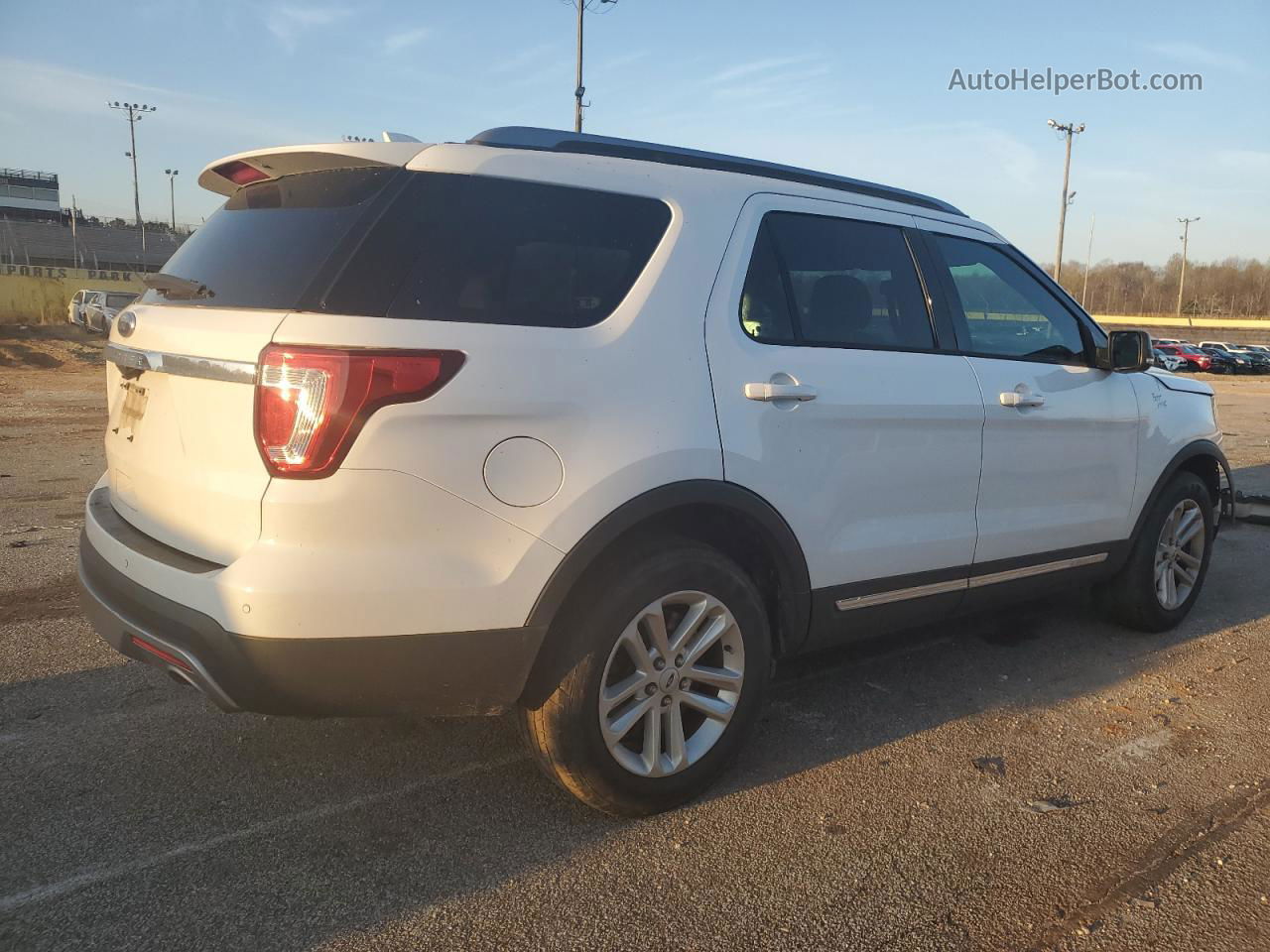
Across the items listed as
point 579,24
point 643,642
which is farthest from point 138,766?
point 579,24

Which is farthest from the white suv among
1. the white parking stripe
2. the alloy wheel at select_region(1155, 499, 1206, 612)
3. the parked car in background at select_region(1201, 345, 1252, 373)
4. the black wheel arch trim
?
the parked car in background at select_region(1201, 345, 1252, 373)

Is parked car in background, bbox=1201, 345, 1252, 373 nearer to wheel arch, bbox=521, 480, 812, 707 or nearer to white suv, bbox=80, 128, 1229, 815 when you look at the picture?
white suv, bbox=80, 128, 1229, 815

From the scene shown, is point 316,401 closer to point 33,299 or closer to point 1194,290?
point 33,299

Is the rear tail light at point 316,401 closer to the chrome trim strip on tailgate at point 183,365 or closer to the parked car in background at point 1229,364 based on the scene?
the chrome trim strip on tailgate at point 183,365

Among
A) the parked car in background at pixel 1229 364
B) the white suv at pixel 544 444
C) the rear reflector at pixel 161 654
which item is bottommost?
the parked car in background at pixel 1229 364

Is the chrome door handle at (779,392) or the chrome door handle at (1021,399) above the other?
the chrome door handle at (779,392)

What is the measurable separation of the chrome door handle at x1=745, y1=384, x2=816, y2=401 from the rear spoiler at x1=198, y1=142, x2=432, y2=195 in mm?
1180

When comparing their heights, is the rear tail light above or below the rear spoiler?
below

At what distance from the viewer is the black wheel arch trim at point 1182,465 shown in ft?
15.5

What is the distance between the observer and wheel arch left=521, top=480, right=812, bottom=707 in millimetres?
2676

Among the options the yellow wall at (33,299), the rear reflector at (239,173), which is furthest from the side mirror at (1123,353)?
the yellow wall at (33,299)

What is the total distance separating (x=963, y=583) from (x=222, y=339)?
2.75 m

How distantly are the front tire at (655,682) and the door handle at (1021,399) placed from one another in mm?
1417

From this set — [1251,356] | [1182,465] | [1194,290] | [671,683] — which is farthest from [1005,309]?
[1194,290]
